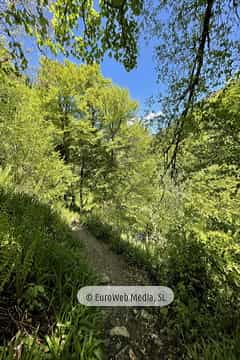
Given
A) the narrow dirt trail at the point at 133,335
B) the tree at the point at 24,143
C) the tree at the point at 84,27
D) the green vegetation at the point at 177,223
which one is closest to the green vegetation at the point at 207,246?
the green vegetation at the point at 177,223

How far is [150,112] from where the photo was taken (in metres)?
3.83

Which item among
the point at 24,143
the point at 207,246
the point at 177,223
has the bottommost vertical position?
the point at 207,246

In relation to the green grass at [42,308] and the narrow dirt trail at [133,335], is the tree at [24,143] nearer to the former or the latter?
the green grass at [42,308]

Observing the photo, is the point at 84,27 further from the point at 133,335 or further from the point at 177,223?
the point at 133,335

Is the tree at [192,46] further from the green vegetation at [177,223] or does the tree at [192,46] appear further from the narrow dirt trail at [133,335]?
the narrow dirt trail at [133,335]

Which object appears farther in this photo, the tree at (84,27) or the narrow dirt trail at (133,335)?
the tree at (84,27)

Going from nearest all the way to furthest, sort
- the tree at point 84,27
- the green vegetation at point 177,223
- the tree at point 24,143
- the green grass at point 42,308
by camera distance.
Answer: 1. the green grass at point 42,308
2. the green vegetation at point 177,223
3. the tree at point 84,27
4. the tree at point 24,143

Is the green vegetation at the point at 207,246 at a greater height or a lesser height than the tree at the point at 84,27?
lesser

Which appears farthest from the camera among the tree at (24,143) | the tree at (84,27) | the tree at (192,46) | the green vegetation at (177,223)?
the tree at (24,143)

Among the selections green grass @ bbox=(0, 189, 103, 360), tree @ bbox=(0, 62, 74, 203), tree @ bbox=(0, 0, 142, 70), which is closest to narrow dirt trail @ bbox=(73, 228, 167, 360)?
green grass @ bbox=(0, 189, 103, 360)

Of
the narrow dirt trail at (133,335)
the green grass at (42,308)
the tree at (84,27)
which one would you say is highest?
the tree at (84,27)

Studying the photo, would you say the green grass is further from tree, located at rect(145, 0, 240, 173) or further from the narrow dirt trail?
tree, located at rect(145, 0, 240, 173)

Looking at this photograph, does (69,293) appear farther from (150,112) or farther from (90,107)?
(90,107)

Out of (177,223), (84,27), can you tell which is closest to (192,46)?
(84,27)
